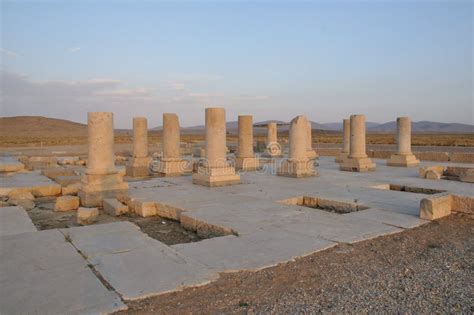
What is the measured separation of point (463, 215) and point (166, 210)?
566 centimetres

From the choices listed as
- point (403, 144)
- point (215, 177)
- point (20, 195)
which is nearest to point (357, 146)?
point (403, 144)

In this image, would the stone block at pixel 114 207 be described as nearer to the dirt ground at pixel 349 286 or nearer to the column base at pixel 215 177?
the column base at pixel 215 177

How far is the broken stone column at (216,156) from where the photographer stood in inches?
451

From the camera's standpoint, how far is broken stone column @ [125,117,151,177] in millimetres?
14969

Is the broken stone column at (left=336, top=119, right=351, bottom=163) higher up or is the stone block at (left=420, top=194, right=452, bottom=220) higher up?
the broken stone column at (left=336, top=119, right=351, bottom=163)

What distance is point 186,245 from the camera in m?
5.46

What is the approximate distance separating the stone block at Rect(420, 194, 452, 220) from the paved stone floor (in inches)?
8.9

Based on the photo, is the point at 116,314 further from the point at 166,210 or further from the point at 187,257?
the point at 166,210

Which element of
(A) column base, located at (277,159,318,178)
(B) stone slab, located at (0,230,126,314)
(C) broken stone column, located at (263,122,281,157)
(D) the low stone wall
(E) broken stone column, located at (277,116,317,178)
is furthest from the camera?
(C) broken stone column, located at (263,122,281,157)

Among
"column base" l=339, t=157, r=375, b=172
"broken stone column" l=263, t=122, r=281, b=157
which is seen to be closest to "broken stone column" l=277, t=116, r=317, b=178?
"column base" l=339, t=157, r=375, b=172

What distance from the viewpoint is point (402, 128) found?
16438mm

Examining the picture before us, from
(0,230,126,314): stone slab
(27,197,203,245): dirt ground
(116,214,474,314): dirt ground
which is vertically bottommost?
(27,197,203,245): dirt ground

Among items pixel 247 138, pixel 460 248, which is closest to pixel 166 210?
pixel 460 248

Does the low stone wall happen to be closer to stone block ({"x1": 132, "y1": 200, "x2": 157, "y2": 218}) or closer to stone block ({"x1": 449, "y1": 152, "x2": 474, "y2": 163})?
stone block ({"x1": 449, "y1": 152, "x2": 474, "y2": 163})
